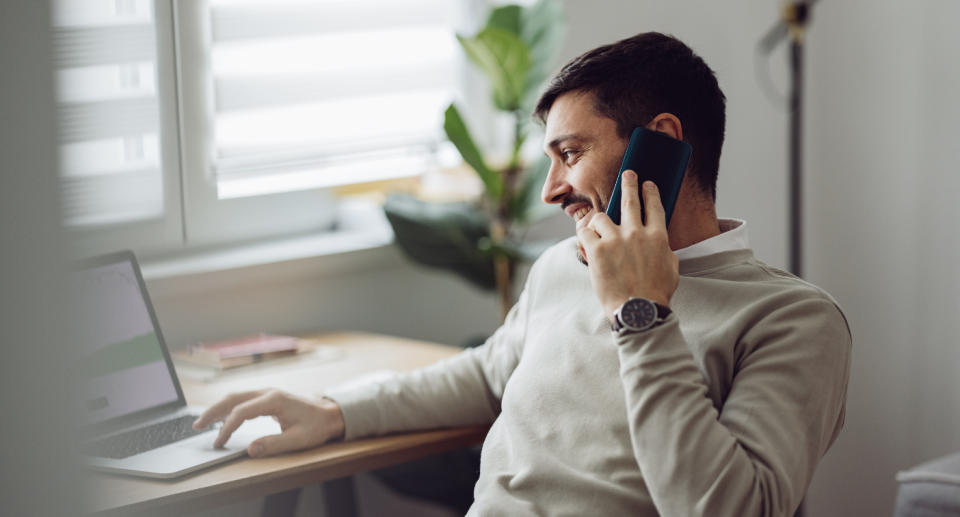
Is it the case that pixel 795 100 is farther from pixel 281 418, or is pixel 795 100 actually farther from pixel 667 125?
pixel 281 418

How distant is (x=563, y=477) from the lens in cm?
92

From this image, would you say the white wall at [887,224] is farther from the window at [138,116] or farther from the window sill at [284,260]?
the window at [138,116]

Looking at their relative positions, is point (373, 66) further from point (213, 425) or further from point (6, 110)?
point (6, 110)

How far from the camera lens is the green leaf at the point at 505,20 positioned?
1831 mm

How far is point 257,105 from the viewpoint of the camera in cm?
191

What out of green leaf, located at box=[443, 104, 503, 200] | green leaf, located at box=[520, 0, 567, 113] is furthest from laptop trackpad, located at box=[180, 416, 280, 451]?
green leaf, located at box=[520, 0, 567, 113]

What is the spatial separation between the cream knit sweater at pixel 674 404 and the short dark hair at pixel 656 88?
0.15 metres

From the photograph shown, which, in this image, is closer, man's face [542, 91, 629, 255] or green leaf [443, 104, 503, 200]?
man's face [542, 91, 629, 255]

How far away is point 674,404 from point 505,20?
126cm

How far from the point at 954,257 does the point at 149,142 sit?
166cm

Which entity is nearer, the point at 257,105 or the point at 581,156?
the point at 581,156

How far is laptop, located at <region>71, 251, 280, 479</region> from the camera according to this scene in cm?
105

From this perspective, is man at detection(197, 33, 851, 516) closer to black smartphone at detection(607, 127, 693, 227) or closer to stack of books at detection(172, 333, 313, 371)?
black smartphone at detection(607, 127, 693, 227)

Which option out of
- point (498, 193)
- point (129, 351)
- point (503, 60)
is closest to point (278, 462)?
point (129, 351)
